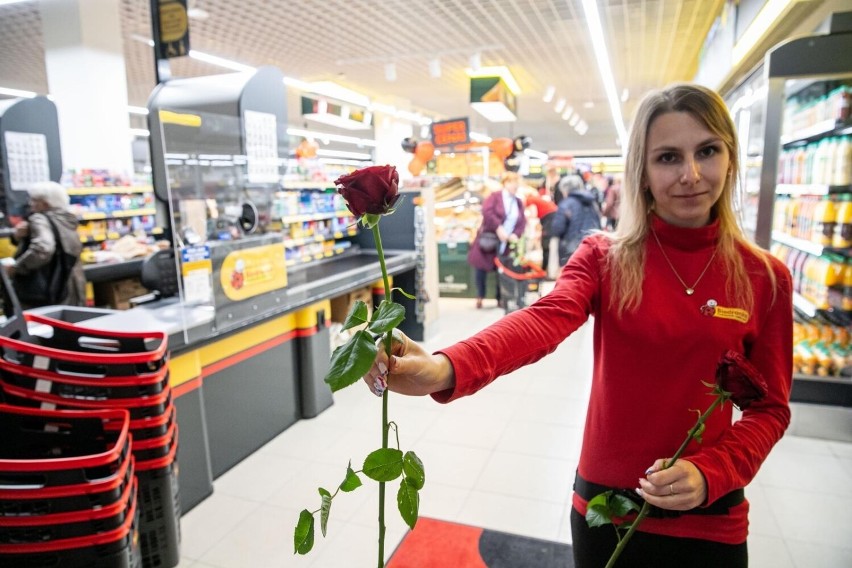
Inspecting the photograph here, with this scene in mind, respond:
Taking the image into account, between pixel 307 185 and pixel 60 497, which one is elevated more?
pixel 307 185

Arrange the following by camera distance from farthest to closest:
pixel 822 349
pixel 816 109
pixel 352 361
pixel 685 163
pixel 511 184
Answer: pixel 511 184 < pixel 822 349 < pixel 816 109 < pixel 685 163 < pixel 352 361

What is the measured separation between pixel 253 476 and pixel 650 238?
2848 millimetres

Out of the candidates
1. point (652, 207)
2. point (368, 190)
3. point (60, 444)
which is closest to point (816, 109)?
point (652, 207)

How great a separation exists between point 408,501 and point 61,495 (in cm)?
149

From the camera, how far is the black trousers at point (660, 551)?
1193 mm

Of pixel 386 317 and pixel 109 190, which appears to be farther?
pixel 109 190

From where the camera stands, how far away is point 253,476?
334 cm

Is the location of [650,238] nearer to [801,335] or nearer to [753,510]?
[753,510]

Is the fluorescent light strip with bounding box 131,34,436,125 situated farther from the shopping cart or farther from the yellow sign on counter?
the yellow sign on counter

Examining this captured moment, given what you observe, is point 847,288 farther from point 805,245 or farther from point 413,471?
point 413,471

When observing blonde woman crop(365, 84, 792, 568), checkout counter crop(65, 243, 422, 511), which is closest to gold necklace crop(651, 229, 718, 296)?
blonde woman crop(365, 84, 792, 568)

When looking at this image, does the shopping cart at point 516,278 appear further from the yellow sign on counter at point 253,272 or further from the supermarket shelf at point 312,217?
the yellow sign on counter at point 253,272

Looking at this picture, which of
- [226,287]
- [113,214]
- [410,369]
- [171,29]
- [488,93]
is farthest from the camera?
[488,93]

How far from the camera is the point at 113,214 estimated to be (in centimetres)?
662
